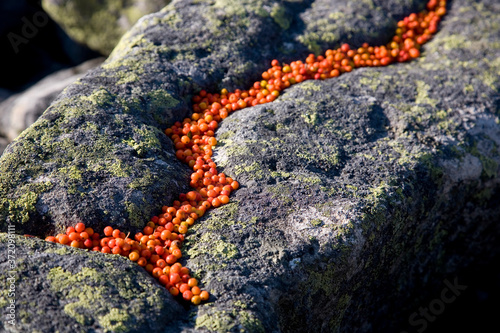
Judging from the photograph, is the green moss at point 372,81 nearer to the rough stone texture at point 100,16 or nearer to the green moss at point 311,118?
the green moss at point 311,118

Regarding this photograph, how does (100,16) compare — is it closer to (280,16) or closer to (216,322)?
(280,16)

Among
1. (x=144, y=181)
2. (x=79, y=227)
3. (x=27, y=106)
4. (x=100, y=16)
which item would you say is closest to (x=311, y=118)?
(x=144, y=181)

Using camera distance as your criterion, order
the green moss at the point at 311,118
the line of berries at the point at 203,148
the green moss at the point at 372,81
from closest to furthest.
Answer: the line of berries at the point at 203,148 < the green moss at the point at 311,118 < the green moss at the point at 372,81

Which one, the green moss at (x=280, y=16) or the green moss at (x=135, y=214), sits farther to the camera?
the green moss at (x=280, y=16)

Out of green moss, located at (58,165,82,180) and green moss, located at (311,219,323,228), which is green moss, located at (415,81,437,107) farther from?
green moss, located at (58,165,82,180)

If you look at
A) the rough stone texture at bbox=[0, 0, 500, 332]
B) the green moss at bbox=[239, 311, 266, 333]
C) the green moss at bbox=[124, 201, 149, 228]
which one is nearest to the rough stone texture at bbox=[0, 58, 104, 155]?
the rough stone texture at bbox=[0, 0, 500, 332]

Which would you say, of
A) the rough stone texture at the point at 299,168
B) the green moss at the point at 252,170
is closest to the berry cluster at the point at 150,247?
the rough stone texture at the point at 299,168
